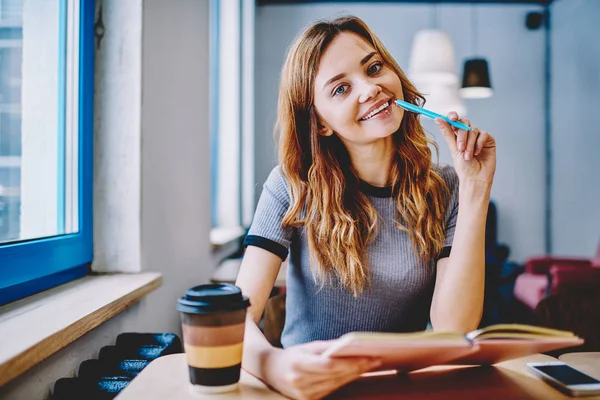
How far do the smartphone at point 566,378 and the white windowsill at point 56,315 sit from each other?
0.79 meters

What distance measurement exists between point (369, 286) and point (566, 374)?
515mm

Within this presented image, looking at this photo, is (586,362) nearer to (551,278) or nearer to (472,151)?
(472,151)

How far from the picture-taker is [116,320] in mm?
1335

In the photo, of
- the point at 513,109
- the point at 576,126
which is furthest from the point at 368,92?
the point at 513,109

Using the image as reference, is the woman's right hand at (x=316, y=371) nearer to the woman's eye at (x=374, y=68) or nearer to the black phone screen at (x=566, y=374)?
the black phone screen at (x=566, y=374)

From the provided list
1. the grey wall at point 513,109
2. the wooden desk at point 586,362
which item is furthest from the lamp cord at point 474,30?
the wooden desk at point 586,362

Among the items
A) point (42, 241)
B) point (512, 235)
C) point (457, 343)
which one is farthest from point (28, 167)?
point (512, 235)

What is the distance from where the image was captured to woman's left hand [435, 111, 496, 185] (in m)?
1.16

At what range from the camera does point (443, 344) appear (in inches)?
26.4

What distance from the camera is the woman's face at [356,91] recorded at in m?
1.26

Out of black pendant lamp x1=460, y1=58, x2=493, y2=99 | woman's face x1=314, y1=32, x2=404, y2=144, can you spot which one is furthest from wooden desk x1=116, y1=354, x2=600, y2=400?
black pendant lamp x1=460, y1=58, x2=493, y2=99

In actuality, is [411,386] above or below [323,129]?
below

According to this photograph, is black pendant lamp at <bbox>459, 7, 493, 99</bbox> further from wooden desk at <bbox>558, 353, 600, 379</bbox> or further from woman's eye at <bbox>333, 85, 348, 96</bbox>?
wooden desk at <bbox>558, 353, 600, 379</bbox>

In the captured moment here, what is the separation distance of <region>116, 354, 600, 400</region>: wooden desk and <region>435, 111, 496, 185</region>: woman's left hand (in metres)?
0.44
